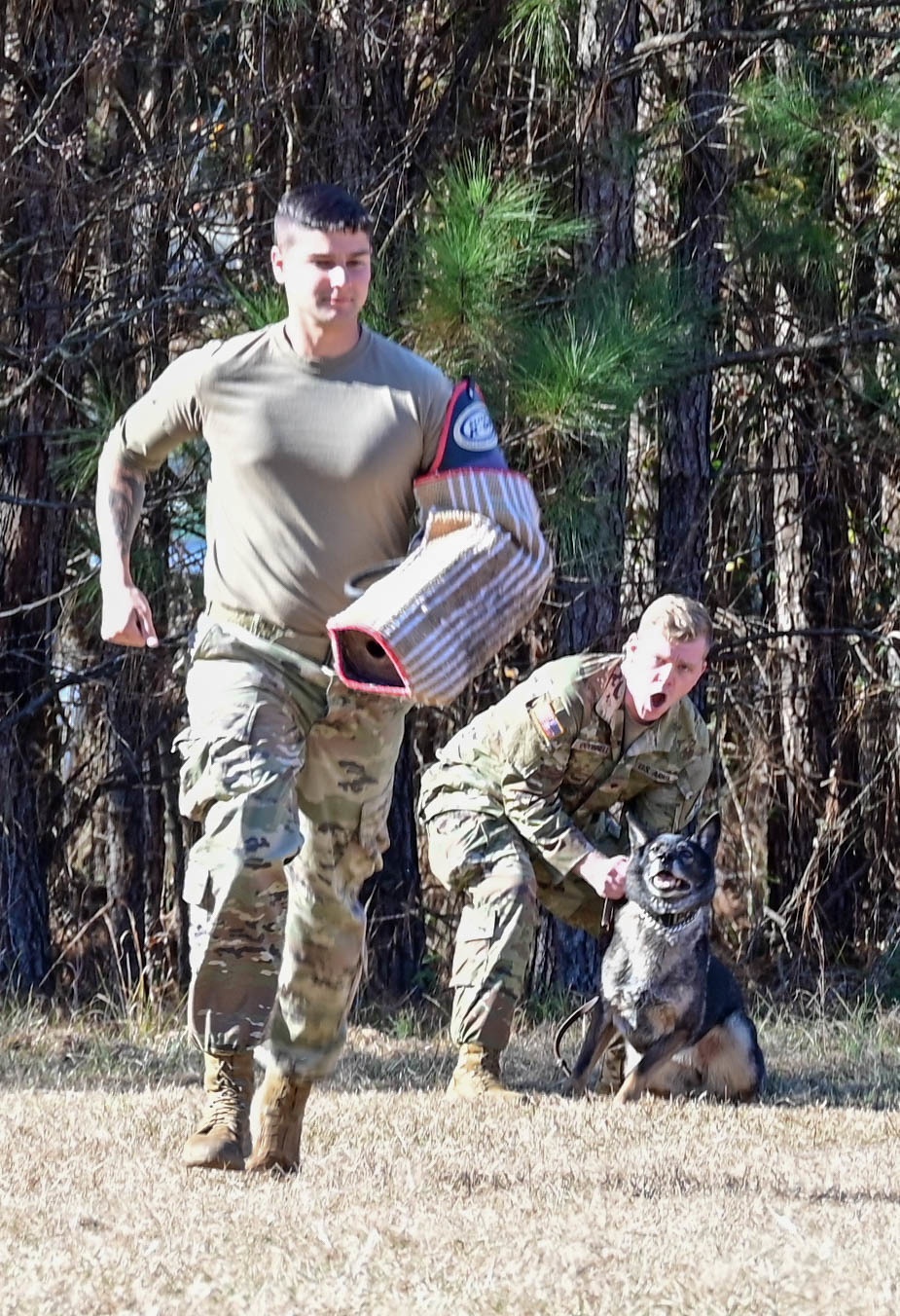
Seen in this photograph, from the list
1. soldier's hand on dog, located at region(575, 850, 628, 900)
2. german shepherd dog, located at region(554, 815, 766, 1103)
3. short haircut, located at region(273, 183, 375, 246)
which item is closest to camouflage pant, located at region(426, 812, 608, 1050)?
soldier's hand on dog, located at region(575, 850, 628, 900)

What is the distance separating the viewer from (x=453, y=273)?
21.9 feet

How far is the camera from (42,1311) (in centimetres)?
303

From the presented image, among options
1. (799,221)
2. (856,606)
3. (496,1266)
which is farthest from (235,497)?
(856,606)

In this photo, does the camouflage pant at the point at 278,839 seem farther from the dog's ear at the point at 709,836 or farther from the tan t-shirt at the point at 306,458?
the dog's ear at the point at 709,836

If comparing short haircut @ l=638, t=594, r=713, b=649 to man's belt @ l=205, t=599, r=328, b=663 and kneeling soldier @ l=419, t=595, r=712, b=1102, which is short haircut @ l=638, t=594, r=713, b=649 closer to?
kneeling soldier @ l=419, t=595, r=712, b=1102

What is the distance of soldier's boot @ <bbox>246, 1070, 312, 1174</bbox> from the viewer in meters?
4.18

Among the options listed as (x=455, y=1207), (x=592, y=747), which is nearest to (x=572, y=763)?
(x=592, y=747)

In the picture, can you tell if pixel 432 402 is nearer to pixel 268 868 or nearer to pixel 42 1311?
pixel 268 868

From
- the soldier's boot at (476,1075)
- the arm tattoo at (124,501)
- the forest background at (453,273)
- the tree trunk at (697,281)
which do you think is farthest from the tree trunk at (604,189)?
the arm tattoo at (124,501)

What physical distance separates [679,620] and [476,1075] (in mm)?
1519

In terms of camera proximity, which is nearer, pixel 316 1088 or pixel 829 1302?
pixel 829 1302

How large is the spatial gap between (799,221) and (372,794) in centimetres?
446

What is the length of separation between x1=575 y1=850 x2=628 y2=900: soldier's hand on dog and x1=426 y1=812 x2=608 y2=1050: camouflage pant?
0.54 feet

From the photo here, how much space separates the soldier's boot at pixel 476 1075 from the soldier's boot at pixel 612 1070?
1.12 feet
